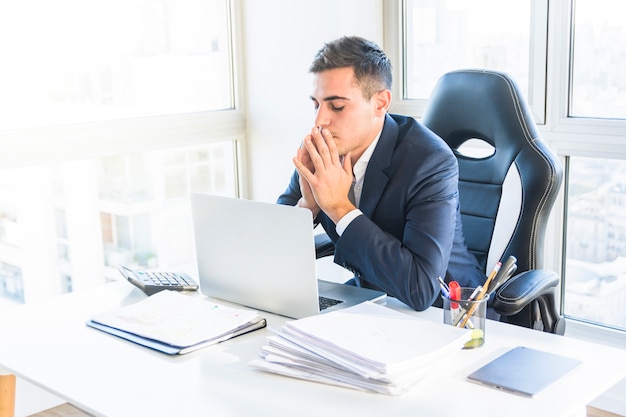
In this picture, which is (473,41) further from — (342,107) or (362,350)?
(362,350)

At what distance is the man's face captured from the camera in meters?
2.00

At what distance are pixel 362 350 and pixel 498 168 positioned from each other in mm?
959

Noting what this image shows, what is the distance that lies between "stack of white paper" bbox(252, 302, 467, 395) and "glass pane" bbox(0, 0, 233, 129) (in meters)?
1.69

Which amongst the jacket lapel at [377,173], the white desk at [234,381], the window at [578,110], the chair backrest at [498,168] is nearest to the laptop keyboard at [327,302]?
the white desk at [234,381]

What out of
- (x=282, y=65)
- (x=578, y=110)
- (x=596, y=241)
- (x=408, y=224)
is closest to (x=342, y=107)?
(x=408, y=224)

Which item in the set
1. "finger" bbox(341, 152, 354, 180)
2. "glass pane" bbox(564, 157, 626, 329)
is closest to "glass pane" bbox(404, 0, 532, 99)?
"glass pane" bbox(564, 157, 626, 329)

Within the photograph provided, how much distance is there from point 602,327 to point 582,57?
0.95 m

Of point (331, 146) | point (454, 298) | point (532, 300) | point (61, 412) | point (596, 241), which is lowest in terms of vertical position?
point (61, 412)

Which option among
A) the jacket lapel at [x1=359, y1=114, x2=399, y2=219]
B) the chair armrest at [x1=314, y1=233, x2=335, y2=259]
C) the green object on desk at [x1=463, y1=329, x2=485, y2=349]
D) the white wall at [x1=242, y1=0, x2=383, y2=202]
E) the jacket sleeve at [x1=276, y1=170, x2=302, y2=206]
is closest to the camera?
the green object on desk at [x1=463, y1=329, x2=485, y2=349]

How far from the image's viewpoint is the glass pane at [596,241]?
275 centimetres

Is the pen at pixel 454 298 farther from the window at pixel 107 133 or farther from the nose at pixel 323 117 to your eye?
the window at pixel 107 133

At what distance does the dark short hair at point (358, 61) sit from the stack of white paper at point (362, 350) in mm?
741

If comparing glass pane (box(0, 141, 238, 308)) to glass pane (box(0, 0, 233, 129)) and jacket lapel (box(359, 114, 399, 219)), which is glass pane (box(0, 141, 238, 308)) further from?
jacket lapel (box(359, 114, 399, 219))

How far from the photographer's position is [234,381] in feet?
4.46
